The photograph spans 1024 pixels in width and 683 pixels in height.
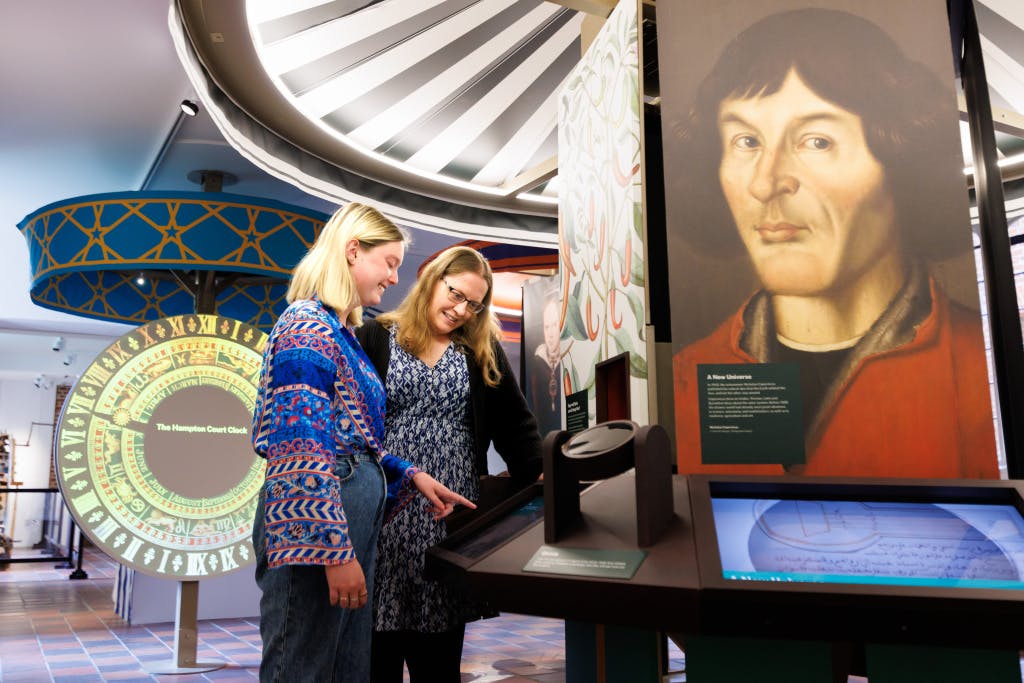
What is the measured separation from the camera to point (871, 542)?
91 cm

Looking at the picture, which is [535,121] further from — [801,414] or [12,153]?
[12,153]

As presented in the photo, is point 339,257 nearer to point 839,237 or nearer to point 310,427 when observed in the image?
point 310,427

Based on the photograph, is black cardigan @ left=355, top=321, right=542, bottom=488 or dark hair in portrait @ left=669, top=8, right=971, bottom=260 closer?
dark hair in portrait @ left=669, top=8, right=971, bottom=260

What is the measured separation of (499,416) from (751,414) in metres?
0.72

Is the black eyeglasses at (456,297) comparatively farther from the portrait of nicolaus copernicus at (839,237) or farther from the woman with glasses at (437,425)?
the portrait of nicolaus copernicus at (839,237)

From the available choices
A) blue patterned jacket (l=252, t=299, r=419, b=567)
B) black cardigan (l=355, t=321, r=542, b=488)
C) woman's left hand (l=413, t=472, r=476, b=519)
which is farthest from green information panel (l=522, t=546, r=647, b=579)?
black cardigan (l=355, t=321, r=542, b=488)

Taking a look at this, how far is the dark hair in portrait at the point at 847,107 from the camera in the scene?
1.40m

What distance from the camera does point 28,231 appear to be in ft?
15.8

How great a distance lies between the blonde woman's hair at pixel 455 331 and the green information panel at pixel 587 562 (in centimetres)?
93

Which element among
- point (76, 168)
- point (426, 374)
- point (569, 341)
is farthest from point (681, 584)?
point (76, 168)

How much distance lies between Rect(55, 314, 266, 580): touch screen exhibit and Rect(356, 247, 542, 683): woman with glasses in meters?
2.33

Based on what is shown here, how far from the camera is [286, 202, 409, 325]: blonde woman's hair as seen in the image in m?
1.55

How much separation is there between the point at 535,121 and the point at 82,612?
4.90 meters

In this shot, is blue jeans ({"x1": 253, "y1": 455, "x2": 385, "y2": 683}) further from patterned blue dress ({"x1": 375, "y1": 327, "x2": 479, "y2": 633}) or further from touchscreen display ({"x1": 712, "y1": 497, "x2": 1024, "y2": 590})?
touchscreen display ({"x1": 712, "y1": 497, "x2": 1024, "y2": 590})
